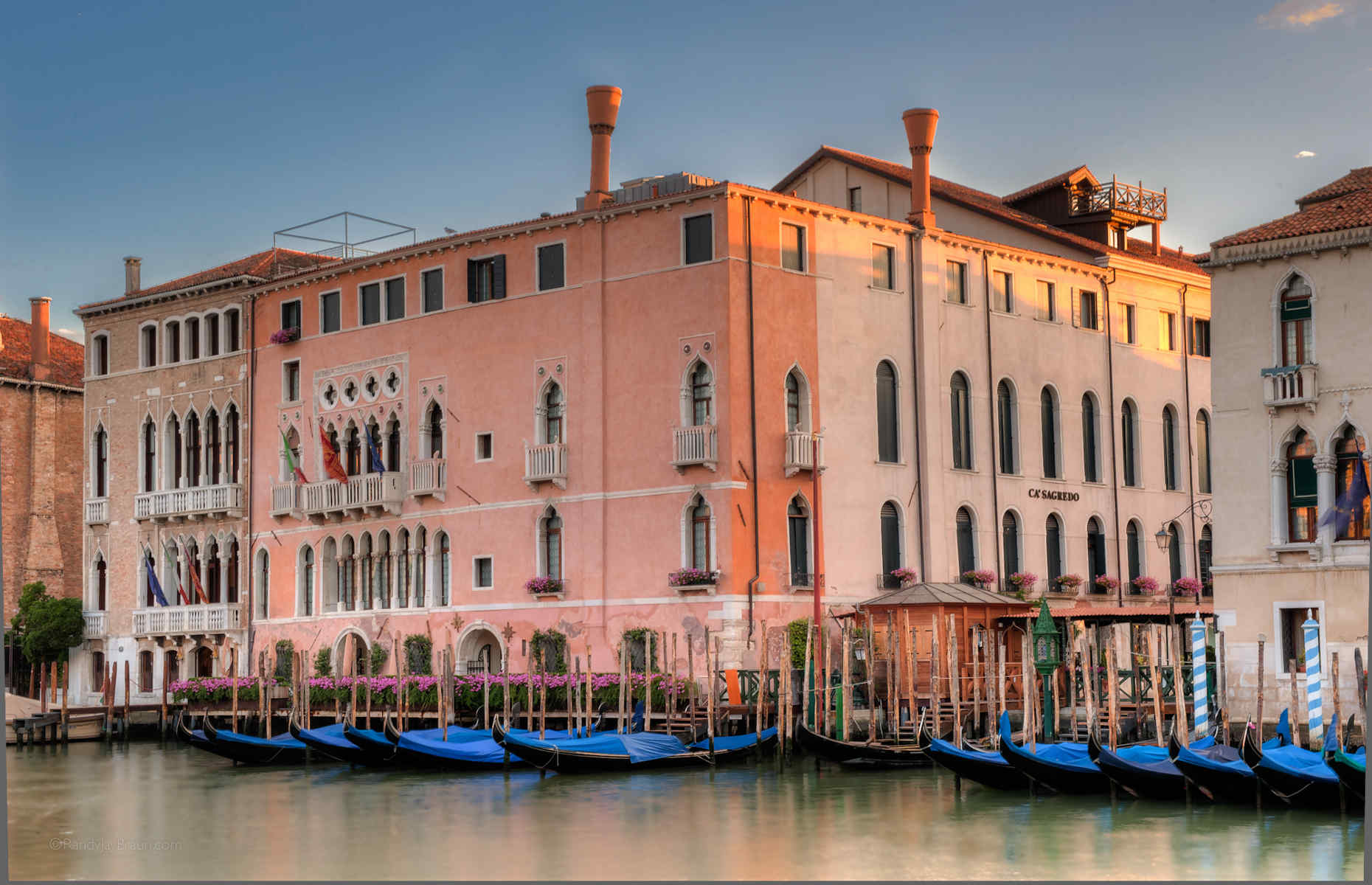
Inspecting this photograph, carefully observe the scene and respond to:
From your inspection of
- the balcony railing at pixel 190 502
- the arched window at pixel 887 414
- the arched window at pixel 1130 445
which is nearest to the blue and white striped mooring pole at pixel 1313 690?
the arched window at pixel 887 414

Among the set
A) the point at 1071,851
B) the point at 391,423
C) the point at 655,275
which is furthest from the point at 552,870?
the point at 391,423

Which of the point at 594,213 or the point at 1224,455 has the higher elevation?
the point at 594,213

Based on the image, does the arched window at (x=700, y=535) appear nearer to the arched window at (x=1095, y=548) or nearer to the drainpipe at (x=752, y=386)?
the drainpipe at (x=752, y=386)

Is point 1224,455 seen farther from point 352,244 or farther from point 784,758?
point 352,244

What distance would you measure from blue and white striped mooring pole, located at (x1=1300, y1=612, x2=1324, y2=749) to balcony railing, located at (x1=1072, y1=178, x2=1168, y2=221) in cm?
1130

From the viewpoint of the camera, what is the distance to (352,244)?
2475 cm

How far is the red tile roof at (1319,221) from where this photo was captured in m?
15.7

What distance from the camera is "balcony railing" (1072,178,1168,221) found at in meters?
25.2

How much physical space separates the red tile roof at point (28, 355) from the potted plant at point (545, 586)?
10.7 metres

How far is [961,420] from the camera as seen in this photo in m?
22.9

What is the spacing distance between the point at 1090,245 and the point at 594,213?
707 centimetres

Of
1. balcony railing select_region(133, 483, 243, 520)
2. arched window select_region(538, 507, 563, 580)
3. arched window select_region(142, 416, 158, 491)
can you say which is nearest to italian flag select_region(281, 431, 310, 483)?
balcony railing select_region(133, 483, 243, 520)

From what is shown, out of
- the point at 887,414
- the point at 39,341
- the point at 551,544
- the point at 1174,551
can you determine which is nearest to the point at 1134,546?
the point at 1174,551

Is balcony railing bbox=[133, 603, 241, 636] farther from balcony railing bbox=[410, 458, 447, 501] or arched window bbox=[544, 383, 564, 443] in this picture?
arched window bbox=[544, 383, 564, 443]
